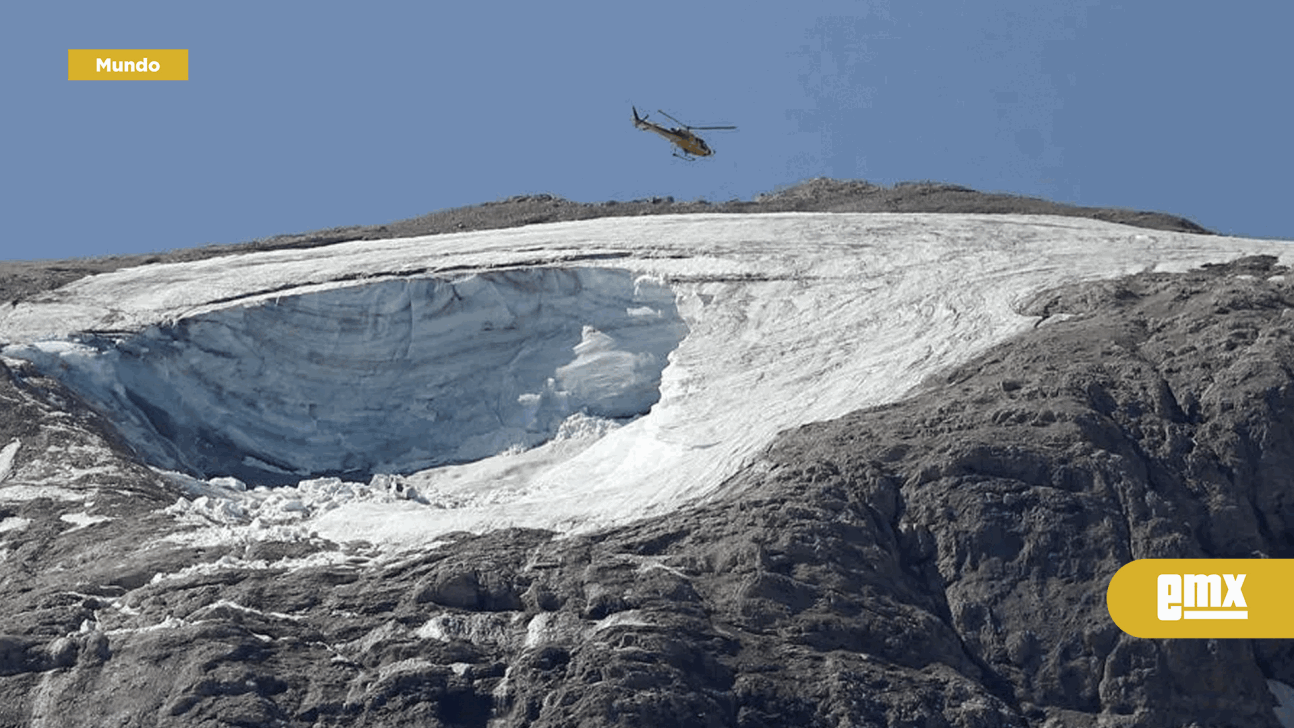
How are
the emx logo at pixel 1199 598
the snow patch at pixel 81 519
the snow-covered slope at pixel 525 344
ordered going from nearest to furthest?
the emx logo at pixel 1199 598
the snow patch at pixel 81 519
the snow-covered slope at pixel 525 344

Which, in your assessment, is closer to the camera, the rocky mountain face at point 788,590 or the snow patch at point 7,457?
the rocky mountain face at point 788,590

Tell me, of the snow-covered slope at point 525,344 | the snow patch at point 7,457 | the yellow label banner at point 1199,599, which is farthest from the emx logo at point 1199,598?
the snow patch at point 7,457

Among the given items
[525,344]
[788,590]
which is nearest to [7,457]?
[525,344]

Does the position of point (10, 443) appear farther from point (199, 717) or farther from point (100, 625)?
point (199, 717)

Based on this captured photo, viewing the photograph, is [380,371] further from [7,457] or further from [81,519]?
[81,519]

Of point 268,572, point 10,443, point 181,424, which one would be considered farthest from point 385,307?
point 268,572

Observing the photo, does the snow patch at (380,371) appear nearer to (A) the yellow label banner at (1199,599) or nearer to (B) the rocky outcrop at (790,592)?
(B) the rocky outcrop at (790,592)

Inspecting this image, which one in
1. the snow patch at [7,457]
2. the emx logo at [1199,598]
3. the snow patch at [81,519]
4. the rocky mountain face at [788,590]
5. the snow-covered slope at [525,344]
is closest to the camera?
the rocky mountain face at [788,590]
